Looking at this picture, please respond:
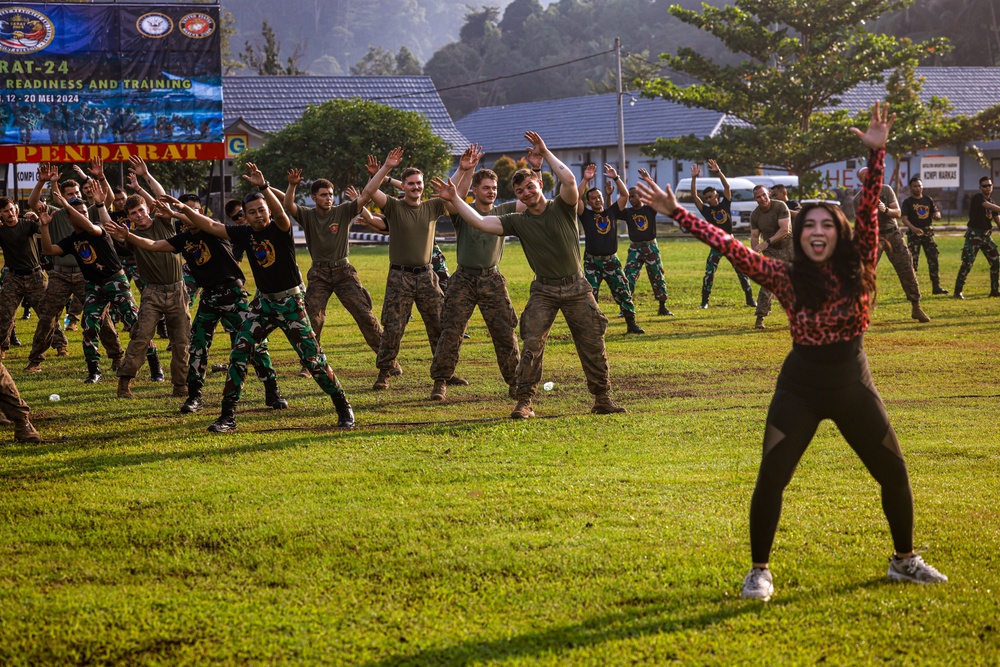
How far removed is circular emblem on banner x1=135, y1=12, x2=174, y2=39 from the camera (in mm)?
26922

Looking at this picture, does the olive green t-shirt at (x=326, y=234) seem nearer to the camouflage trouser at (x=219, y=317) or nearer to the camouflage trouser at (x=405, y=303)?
the camouflage trouser at (x=405, y=303)

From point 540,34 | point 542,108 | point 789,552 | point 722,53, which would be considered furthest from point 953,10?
point 789,552

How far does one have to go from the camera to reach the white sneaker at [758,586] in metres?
5.77

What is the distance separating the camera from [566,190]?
32.0 ft

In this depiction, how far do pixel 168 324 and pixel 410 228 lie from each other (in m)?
2.85

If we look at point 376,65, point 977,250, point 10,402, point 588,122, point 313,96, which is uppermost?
point 376,65

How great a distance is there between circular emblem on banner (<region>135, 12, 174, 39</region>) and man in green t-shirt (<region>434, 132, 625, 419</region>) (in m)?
19.2

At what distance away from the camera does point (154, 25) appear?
1063 inches

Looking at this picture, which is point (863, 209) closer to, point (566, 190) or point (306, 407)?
point (566, 190)

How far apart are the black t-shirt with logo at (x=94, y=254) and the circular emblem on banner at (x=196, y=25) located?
49.6ft

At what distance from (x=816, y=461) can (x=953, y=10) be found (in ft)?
239

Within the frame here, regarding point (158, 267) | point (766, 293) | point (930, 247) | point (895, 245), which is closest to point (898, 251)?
point (895, 245)

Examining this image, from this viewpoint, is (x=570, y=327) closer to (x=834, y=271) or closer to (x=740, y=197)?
(x=834, y=271)

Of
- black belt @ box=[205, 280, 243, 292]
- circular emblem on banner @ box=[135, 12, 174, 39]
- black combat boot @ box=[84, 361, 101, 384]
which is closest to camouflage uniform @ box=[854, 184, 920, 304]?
black belt @ box=[205, 280, 243, 292]
